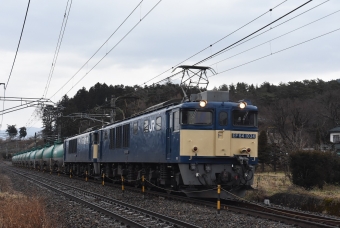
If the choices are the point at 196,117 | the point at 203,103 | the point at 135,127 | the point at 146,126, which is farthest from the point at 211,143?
the point at 135,127

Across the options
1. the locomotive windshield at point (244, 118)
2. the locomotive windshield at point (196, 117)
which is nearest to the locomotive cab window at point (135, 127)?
the locomotive windshield at point (196, 117)

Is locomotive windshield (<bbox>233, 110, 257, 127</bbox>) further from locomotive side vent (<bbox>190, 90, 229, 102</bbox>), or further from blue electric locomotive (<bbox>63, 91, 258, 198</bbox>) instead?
locomotive side vent (<bbox>190, 90, 229, 102</bbox>)

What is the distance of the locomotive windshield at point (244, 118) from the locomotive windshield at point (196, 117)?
0.99m

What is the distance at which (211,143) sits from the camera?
16.8m

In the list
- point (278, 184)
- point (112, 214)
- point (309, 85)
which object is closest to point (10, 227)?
point (112, 214)

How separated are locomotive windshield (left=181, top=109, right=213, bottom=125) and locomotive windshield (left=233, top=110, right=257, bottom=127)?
986mm

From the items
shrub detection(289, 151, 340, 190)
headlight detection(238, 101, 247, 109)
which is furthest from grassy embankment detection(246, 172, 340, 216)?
headlight detection(238, 101, 247, 109)

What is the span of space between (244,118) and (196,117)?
190 cm

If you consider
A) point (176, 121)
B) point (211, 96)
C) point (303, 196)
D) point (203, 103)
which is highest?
point (211, 96)

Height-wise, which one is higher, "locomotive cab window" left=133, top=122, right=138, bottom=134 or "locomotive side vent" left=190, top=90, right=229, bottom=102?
"locomotive side vent" left=190, top=90, right=229, bottom=102

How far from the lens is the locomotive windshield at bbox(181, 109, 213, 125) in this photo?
54.8 feet

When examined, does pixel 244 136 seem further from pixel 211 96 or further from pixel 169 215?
pixel 169 215

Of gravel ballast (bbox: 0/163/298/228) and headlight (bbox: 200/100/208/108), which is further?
headlight (bbox: 200/100/208/108)

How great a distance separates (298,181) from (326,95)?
178 ft
